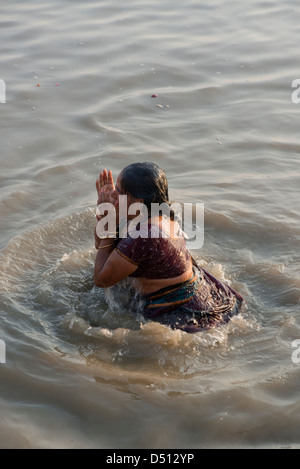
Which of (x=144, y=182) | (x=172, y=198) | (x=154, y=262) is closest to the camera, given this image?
(x=144, y=182)

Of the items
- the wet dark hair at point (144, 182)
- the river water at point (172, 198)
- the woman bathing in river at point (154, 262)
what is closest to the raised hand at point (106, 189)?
the woman bathing in river at point (154, 262)

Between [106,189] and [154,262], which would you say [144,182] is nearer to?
[106,189]

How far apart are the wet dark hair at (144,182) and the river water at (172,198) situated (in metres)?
0.89

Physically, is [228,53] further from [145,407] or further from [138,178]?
[145,407]

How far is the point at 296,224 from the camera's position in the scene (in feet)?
18.5

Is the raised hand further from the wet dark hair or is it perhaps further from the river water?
the river water

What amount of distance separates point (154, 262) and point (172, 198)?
231 centimetres

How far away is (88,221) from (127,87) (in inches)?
119

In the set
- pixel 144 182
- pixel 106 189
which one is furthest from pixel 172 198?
pixel 144 182

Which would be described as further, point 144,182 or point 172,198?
point 172,198

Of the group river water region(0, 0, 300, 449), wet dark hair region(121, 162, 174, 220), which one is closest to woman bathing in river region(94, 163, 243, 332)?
wet dark hair region(121, 162, 174, 220)

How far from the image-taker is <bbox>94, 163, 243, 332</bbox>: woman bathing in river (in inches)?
150

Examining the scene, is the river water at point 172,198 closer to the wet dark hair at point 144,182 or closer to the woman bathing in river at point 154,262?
the woman bathing in river at point 154,262

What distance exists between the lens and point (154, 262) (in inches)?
154
